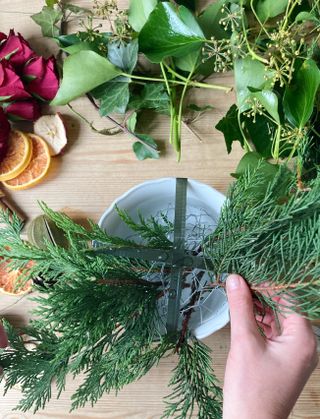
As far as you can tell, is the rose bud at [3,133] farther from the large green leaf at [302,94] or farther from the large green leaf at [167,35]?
the large green leaf at [302,94]

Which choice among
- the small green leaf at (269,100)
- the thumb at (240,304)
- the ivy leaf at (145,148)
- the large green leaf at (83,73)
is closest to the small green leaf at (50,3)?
the large green leaf at (83,73)

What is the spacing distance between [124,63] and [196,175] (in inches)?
6.9

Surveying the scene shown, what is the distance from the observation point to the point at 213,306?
54 cm

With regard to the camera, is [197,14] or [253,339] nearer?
[253,339]

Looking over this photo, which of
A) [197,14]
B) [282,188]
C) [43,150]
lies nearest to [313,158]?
[282,188]

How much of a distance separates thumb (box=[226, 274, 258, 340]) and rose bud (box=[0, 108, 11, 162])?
0.38 meters

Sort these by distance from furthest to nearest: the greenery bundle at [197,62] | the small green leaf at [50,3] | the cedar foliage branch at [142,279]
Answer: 1. the small green leaf at [50,3]
2. the greenery bundle at [197,62]
3. the cedar foliage branch at [142,279]

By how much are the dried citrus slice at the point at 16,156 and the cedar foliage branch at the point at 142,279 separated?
0.62 feet

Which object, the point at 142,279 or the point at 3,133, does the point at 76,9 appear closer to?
the point at 3,133

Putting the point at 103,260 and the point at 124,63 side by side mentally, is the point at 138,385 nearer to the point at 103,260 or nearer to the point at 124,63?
the point at 103,260

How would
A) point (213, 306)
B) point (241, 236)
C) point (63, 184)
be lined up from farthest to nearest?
point (63, 184)
point (213, 306)
point (241, 236)

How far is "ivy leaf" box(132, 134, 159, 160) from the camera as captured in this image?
0.61 metres

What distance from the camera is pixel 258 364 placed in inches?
15.7

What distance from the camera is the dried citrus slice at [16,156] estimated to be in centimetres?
62
